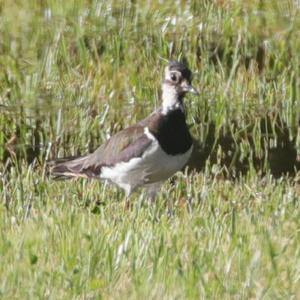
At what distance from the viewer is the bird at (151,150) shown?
781 centimetres

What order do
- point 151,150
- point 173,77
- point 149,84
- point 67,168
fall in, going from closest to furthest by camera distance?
point 151,150
point 173,77
point 67,168
point 149,84

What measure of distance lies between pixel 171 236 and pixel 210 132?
293 centimetres

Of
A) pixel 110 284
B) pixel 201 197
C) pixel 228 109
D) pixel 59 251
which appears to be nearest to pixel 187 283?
pixel 110 284

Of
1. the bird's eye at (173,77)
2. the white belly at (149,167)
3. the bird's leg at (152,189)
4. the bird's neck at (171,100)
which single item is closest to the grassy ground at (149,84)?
the bird's leg at (152,189)

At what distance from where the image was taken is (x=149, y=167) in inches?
308

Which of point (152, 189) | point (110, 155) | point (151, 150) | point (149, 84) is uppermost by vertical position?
point (149, 84)

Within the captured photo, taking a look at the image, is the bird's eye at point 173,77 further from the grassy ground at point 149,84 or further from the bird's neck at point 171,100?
the grassy ground at point 149,84

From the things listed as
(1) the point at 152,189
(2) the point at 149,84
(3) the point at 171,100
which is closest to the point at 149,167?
(1) the point at 152,189

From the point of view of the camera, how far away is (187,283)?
5602 millimetres

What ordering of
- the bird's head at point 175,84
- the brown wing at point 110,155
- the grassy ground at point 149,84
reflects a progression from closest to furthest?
the brown wing at point 110,155
the bird's head at point 175,84
the grassy ground at point 149,84

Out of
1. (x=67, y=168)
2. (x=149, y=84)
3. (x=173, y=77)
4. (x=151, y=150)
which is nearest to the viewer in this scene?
(x=151, y=150)

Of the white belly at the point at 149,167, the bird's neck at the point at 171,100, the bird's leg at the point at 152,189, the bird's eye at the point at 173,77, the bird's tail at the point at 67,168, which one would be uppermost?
the bird's eye at the point at 173,77

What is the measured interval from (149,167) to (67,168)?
2.67 ft

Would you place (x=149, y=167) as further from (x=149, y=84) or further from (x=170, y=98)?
(x=149, y=84)
